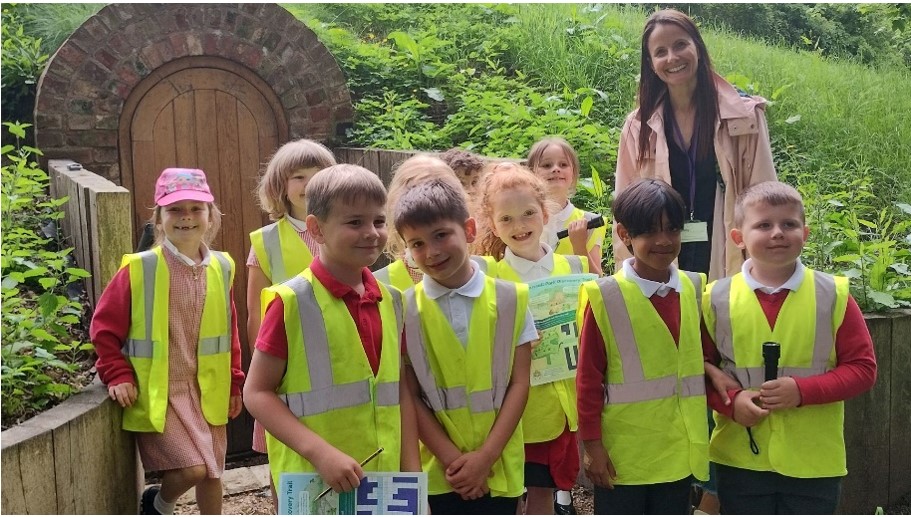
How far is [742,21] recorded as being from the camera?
1280 centimetres

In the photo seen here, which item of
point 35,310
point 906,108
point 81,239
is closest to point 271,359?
point 35,310

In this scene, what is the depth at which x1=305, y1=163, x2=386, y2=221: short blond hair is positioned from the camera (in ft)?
9.29

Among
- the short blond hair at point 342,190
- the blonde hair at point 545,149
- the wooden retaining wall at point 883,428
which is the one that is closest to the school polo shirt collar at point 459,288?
the short blond hair at point 342,190

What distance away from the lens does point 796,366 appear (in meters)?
3.08

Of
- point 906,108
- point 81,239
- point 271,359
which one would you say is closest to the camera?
point 271,359

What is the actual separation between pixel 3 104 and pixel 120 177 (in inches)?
48.2

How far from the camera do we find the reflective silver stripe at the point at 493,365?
117 inches

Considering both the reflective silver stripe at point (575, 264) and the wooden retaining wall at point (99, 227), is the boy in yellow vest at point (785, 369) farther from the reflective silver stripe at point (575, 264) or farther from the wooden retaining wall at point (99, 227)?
the wooden retaining wall at point (99, 227)

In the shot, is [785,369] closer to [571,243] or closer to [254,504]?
[571,243]

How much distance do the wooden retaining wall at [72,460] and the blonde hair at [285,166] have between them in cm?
117

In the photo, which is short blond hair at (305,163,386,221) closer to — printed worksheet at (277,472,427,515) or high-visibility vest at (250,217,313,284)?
printed worksheet at (277,472,427,515)

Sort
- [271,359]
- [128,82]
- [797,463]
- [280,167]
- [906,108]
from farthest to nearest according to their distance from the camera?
[906,108] < [128,82] < [280,167] < [797,463] < [271,359]

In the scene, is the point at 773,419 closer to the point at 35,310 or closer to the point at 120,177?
the point at 35,310

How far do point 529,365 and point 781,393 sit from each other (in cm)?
87
